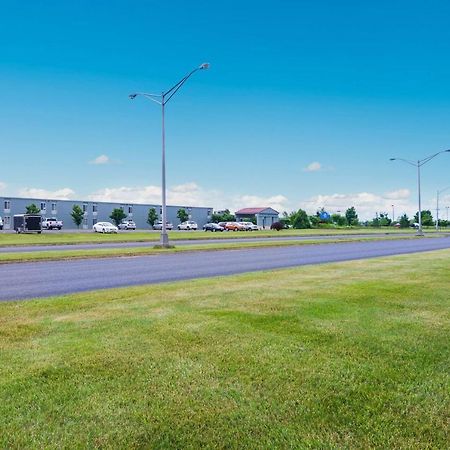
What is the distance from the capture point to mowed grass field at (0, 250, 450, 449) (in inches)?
132

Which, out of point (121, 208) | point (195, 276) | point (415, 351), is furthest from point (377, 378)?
point (121, 208)

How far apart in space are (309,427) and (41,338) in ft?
12.6

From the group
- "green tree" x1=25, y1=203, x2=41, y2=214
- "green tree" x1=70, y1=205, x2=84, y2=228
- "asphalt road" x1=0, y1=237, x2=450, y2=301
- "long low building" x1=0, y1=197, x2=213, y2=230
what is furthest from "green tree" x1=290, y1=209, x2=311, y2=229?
"asphalt road" x1=0, y1=237, x2=450, y2=301

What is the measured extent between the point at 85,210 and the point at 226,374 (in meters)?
96.1

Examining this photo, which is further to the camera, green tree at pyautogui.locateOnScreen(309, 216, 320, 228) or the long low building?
green tree at pyautogui.locateOnScreen(309, 216, 320, 228)

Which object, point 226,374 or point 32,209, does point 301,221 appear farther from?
point 226,374

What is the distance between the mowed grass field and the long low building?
84703 mm

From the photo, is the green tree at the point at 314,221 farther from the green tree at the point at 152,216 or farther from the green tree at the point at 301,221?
the green tree at the point at 152,216

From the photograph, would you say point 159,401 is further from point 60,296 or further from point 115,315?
point 60,296

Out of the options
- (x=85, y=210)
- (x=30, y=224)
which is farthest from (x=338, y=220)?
(x=30, y=224)

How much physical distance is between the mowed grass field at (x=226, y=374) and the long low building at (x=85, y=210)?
84.7 m

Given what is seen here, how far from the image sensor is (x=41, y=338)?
5.75 meters

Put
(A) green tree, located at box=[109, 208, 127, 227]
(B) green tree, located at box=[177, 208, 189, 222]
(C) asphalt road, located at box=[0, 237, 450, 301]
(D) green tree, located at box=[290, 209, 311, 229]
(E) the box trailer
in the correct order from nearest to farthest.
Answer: (C) asphalt road, located at box=[0, 237, 450, 301] → (E) the box trailer → (A) green tree, located at box=[109, 208, 127, 227] → (D) green tree, located at box=[290, 209, 311, 229] → (B) green tree, located at box=[177, 208, 189, 222]

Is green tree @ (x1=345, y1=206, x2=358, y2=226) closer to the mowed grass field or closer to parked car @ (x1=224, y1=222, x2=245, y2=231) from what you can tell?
parked car @ (x1=224, y1=222, x2=245, y2=231)
